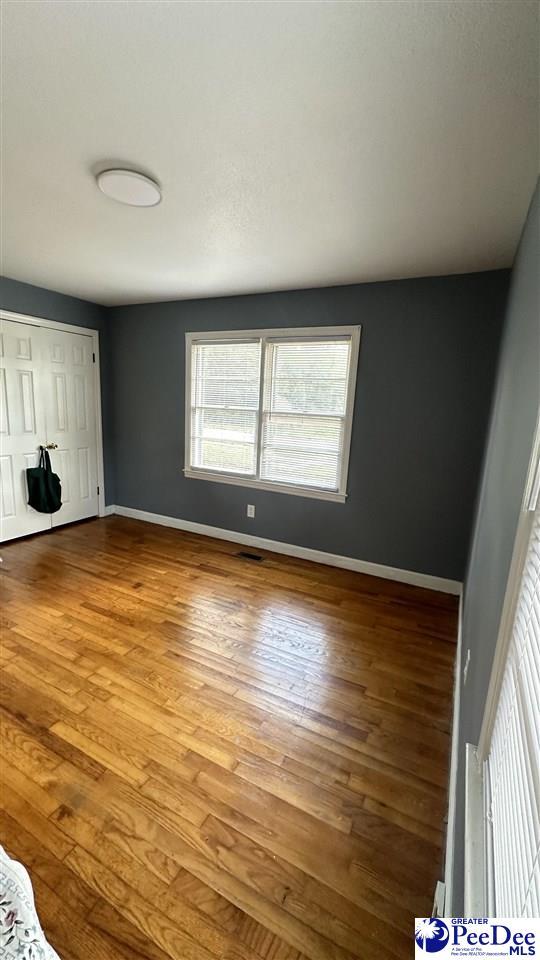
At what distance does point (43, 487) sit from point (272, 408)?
2428mm

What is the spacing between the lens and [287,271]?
9.52ft

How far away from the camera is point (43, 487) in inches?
152

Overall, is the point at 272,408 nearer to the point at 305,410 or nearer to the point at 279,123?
the point at 305,410

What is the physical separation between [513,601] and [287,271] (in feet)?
9.08

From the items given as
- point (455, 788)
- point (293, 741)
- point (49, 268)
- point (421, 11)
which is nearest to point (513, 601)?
point (455, 788)

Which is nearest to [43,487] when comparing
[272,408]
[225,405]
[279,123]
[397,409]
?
[225,405]

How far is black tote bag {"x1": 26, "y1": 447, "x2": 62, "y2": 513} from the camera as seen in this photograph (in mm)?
3830

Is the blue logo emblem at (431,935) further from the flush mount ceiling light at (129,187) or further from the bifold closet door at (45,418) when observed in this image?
the bifold closet door at (45,418)

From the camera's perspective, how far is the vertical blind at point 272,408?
Result: 338 centimetres

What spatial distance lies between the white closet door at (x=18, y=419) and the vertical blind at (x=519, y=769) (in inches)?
164

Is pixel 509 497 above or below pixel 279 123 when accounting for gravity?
below

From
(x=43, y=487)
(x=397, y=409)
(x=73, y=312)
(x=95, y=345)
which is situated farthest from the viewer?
(x=95, y=345)

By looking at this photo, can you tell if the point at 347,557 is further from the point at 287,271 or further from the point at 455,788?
the point at 287,271

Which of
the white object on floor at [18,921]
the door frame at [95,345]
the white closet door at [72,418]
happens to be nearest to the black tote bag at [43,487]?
the white closet door at [72,418]
